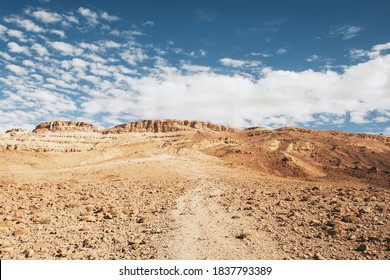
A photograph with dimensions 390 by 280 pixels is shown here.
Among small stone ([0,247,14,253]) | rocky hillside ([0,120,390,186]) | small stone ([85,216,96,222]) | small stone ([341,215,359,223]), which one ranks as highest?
rocky hillside ([0,120,390,186])

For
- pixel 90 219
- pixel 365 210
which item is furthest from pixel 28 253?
pixel 365 210

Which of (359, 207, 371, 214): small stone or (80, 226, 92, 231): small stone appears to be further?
(359, 207, 371, 214): small stone

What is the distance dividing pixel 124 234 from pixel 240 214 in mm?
4627

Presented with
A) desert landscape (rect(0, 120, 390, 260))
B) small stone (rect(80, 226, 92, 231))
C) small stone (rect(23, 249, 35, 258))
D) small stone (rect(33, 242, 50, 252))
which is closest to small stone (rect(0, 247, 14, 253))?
desert landscape (rect(0, 120, 390, 260))

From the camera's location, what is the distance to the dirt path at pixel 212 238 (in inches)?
356

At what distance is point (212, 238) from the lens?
10.4 metres

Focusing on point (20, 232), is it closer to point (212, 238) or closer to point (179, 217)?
point (179, 217)

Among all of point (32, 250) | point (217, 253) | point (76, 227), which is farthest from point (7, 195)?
point (217, 253)

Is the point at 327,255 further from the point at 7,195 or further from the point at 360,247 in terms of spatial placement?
the point at 7,195

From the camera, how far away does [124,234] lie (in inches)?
432

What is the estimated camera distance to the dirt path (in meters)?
9.03

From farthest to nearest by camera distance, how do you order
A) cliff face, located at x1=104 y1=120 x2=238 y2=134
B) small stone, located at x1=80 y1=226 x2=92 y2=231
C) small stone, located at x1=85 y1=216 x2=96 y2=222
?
1. cliff face, located at x1=104 y1=120 x2=238 y2=134
2. small stone, located at x1=85 y1=216 x2=96 y2=222
3. small stone, located at x1=80 y1=226 x2=92 y2=231

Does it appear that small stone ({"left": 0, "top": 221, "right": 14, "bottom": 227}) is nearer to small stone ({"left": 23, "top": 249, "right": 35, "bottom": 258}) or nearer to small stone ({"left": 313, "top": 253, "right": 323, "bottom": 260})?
small stone ({"left": 23, "top": 249, "right": 35, "bottom": 258})

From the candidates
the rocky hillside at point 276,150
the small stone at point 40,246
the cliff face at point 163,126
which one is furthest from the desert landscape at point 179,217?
the cliff face at point 163,126
